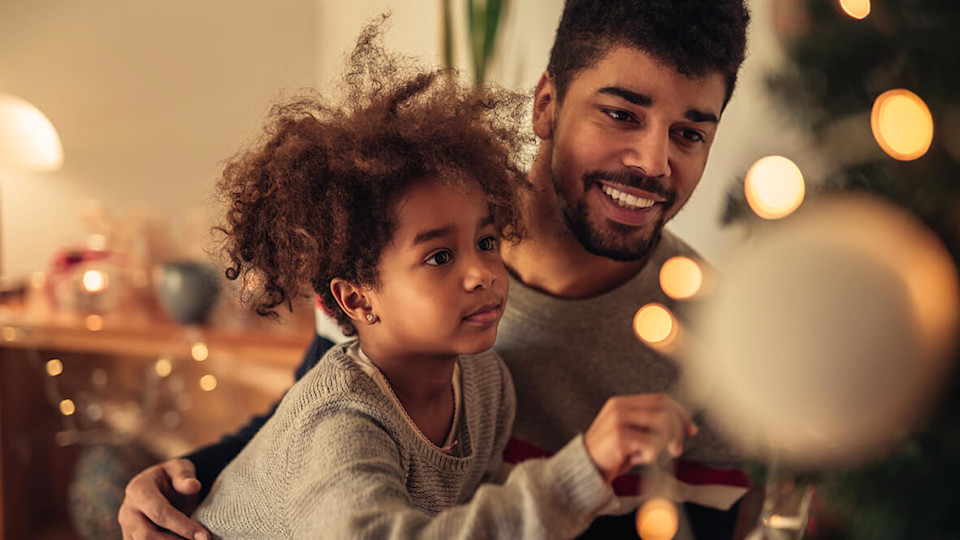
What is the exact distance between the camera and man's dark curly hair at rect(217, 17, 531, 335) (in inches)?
31.8

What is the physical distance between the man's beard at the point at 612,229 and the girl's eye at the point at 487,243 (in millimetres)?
129

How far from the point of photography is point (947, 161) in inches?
21.4

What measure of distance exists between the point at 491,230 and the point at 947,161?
1.45 ft

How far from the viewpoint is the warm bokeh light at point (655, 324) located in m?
0.85

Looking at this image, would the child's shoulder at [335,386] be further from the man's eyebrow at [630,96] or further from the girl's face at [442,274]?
the man's eyebrow at [630,96]

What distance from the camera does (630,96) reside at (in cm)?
84

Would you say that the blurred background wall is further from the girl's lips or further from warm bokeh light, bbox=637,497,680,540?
warm bokeh light, bbox=637,497,680,540

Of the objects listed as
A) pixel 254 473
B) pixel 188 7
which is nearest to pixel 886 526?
pixel 254 473

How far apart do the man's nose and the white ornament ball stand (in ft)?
0.81

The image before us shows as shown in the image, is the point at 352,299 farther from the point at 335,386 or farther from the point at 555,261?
the point at 555,261

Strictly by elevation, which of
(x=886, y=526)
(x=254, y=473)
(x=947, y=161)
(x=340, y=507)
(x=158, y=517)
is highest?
(x=947, y=161)

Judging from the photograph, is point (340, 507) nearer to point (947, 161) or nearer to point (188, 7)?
point (947, 161)

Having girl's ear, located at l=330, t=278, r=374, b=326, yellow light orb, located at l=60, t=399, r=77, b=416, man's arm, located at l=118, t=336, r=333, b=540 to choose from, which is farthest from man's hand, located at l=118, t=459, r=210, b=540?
yellow light orb, located at l=60, t=399, r=77, b=416

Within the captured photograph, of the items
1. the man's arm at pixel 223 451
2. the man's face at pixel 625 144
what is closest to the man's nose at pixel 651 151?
the man's face at pixel 625 144
